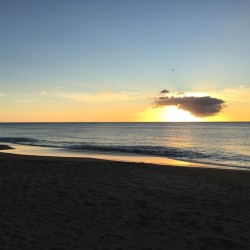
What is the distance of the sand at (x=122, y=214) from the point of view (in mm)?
7113

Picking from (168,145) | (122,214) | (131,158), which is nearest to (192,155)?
(131,158)

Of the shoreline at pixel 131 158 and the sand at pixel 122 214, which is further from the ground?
the sand at pixel 122 214

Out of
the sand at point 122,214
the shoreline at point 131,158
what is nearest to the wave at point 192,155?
the shoreline at point 131,158

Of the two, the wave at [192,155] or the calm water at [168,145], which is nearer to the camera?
the wave at [192,155]

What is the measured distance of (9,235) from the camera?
724 centimetres

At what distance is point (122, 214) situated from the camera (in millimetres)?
9062

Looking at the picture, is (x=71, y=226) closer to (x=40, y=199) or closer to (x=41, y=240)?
(x=41, y=240)

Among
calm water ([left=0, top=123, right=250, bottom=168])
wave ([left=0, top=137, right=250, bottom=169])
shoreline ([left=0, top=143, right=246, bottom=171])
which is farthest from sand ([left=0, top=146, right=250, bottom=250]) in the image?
calm water ([left=0, top=123, right=250, bottom=168])

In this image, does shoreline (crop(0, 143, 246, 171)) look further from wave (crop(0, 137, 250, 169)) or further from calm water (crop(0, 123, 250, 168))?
calm water (crop(0, 123, 250, 168))

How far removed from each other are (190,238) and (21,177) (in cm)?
993

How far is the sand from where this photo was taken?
7113 millimetres

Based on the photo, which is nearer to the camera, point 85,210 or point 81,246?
→ point 81,246

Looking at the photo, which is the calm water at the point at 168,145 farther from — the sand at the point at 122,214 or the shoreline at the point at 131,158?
the sand at the point at 122,214

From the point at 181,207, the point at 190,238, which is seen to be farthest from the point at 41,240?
the point at 181,207
